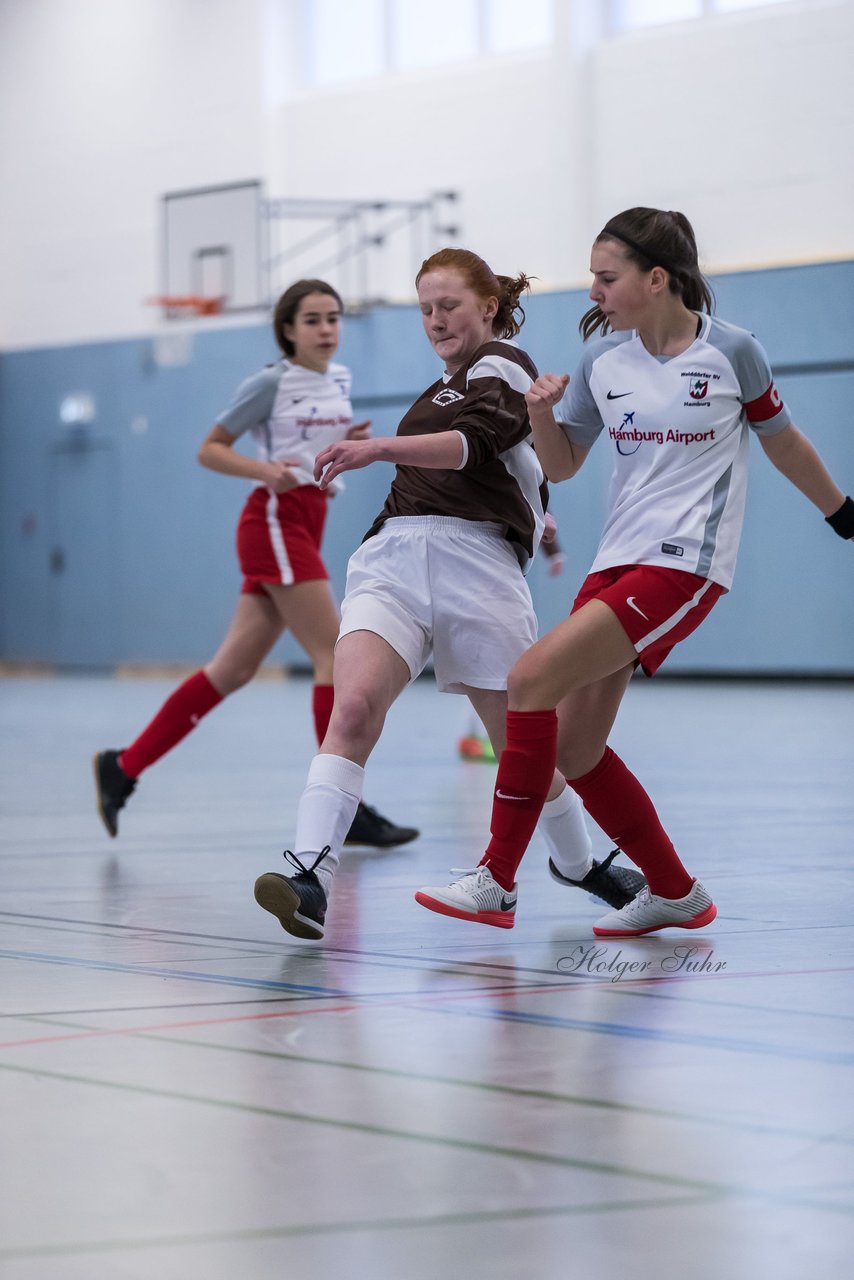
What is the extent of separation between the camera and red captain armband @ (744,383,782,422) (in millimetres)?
3553

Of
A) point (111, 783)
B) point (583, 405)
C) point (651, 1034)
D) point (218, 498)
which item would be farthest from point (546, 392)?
point (218, 498)

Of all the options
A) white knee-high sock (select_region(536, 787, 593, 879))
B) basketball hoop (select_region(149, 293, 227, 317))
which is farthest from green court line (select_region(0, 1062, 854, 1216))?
basketball hoop (select_region(149, 293, 227, 317))

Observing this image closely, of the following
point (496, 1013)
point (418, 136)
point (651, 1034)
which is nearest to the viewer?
point (651, 1034)

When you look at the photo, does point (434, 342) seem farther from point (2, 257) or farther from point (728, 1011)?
point (2, 257)

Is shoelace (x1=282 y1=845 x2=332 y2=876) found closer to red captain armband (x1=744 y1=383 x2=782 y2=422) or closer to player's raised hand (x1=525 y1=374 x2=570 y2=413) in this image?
player's raised hand (x1=525 y1=374 x2=570 y2=413)

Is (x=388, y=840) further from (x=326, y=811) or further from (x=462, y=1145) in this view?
(x=462, y=1145)

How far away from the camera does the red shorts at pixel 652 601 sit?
137 inches

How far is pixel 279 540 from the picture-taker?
5445 millimetres

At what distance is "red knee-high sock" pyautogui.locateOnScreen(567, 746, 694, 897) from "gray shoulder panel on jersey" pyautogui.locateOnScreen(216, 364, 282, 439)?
7.08 ft

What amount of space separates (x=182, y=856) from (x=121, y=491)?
14.6 m

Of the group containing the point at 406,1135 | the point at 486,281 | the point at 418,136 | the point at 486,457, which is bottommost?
the point at 406,1135

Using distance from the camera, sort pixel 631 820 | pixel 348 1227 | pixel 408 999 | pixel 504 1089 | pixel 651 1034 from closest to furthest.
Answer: pixel 348 1227, pixel 504 1089, pixel 651 1034, pixel 408 999, pixel 631 820

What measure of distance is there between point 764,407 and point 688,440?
0.57ft

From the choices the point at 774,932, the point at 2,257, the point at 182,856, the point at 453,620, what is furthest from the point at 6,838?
the point at 2,257
